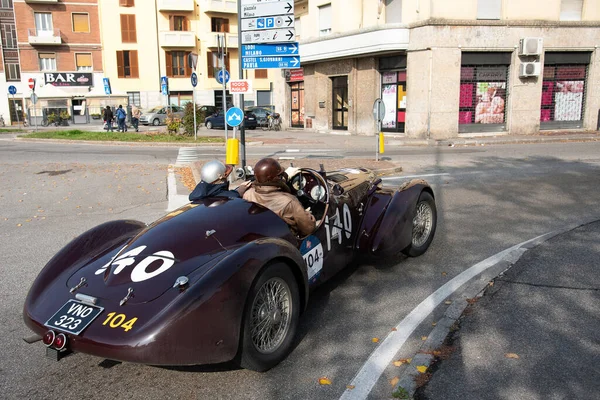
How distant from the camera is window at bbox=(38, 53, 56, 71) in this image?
47.6 meters

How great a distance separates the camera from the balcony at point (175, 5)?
47.9 m

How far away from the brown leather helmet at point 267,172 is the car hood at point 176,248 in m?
0.34

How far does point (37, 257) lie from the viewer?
6180 mm

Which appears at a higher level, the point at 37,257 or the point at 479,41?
the point at 479,41

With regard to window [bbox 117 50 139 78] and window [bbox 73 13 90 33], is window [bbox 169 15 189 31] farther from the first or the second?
window [bbox 73 13 90 33]

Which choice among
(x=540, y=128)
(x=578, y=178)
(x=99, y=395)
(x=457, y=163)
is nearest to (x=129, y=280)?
(x=99, y=395)

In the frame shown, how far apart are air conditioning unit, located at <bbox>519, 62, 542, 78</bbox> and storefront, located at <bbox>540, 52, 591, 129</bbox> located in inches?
49.8

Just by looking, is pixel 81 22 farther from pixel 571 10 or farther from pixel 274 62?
pixel 274 62

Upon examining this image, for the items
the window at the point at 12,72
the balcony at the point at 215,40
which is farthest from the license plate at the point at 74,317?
the window at the point at 12,72

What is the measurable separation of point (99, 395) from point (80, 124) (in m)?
44.0

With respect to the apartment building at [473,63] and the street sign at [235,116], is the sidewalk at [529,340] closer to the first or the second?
the street sign at [235,116]

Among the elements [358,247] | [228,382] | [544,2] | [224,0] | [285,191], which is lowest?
[228,382]

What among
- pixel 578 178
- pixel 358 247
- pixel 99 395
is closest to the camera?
pixel 99 395

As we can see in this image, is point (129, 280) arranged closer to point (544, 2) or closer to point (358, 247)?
point (358, 247)
